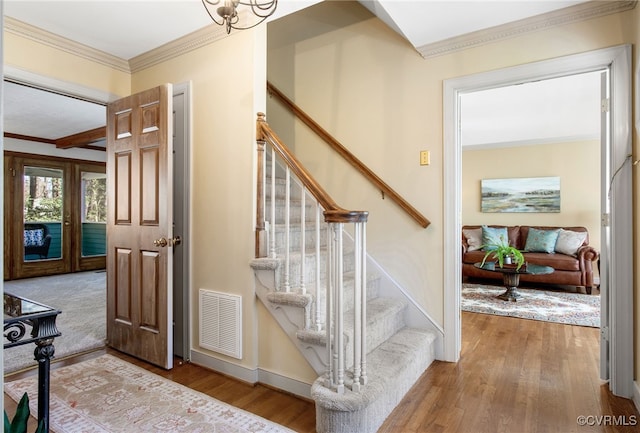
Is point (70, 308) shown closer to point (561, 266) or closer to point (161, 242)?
point (161, 242)

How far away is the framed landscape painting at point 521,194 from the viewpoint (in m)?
6.30

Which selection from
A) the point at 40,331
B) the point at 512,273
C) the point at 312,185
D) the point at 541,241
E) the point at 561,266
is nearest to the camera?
the point at 40,331

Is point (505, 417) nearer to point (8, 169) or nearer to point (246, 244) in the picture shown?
point (246, 244)

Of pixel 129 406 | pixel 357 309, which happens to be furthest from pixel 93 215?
pixel 357 309

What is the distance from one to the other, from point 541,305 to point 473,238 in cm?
205

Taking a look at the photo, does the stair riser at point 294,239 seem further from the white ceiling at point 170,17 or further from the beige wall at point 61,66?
the beige wall at point 61,66

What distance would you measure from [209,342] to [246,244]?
31.4 inches

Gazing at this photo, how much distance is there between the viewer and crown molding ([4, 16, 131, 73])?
2602 mm

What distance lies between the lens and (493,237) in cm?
613

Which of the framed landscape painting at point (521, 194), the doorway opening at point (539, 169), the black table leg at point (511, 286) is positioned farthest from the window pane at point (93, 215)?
the framed landscape painting at point (521, 194)

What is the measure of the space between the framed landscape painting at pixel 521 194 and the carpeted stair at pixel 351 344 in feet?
15.3

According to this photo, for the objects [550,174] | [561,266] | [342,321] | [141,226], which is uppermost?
[550,174]

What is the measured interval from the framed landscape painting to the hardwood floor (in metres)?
3.81

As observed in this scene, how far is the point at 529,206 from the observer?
647 cm
